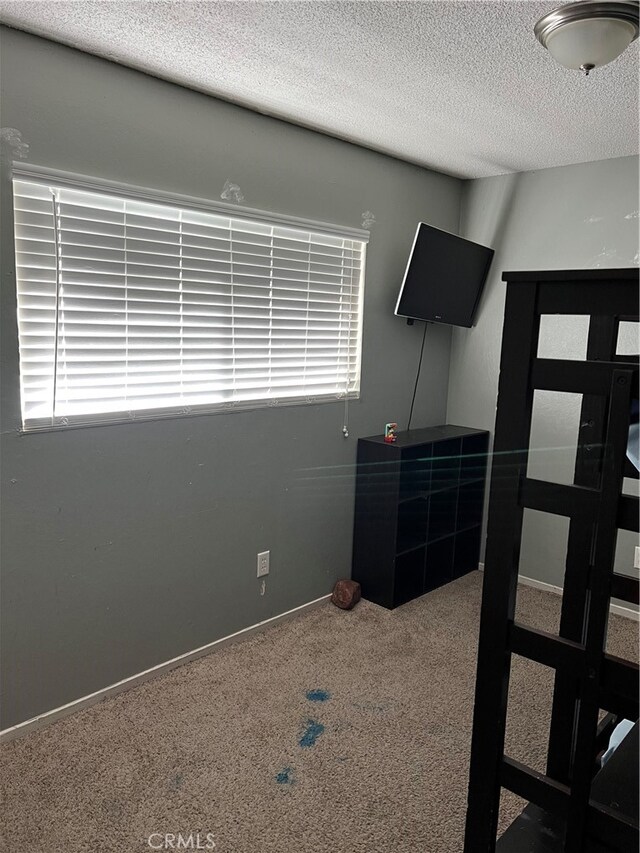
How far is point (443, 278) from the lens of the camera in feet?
11.0

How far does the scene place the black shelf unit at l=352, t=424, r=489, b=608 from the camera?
3201 mm

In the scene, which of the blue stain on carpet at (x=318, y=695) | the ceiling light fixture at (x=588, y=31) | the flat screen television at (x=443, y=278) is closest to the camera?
the ceiling light fixture at (x=588, y=31)

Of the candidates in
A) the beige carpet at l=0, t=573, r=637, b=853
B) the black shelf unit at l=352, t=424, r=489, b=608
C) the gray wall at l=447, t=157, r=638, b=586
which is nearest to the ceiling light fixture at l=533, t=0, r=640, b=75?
the gray wall at l=447, t=157, r=638, b=586

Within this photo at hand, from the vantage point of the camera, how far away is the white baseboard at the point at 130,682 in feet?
7.17

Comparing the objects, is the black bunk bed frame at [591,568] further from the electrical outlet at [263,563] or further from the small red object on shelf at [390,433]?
the small red object on shelf at [390,433]

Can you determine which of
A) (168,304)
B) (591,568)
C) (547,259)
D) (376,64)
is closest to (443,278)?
(547,259)

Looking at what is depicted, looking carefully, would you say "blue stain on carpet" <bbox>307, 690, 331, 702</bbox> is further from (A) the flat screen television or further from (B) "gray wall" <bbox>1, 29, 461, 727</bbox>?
(A) the flat screen television

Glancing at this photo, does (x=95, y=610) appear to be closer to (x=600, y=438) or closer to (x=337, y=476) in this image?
(x=337, y=476)

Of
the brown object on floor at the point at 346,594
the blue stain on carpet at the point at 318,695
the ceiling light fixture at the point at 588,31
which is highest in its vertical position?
the ceiling light fixture at the point at 588,31

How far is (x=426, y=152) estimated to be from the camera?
312 cm

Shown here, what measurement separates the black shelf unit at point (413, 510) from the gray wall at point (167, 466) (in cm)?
13

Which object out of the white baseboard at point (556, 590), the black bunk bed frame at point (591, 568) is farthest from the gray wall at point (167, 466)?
the black bunk bed frame at point (591, 568)

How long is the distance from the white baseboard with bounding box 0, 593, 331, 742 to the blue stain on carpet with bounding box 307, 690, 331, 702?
537 mm

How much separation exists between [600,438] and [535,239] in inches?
91.5
